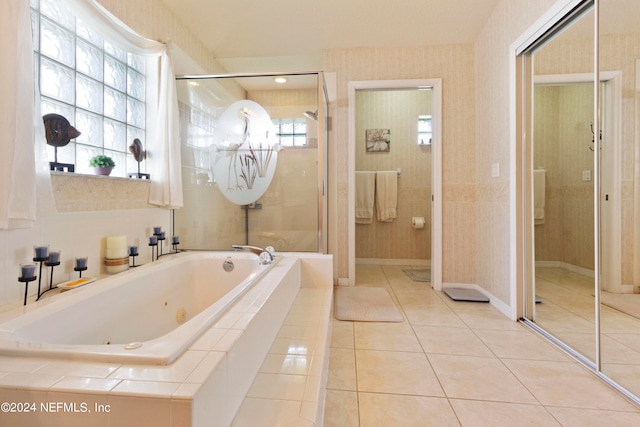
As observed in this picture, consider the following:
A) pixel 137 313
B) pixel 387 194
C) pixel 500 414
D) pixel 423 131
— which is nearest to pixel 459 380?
pixel 500 414

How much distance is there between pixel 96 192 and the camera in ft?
4.99

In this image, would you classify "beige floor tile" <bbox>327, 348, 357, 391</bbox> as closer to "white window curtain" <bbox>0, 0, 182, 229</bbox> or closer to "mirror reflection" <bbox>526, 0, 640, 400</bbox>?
"mirror reflection" <bbox>526, 0, 640, 400</bbox>

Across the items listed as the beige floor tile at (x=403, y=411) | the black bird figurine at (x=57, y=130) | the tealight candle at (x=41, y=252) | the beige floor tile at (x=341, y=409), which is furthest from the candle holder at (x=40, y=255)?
the beige floor tile at (x=403, y=411)

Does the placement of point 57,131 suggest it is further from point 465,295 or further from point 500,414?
point 465,295

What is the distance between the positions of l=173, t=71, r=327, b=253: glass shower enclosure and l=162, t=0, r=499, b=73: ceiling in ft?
1.57

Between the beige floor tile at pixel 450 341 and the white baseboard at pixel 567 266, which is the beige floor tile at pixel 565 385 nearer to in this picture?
the beige floor tile at pixel 450 341

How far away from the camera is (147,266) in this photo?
161cm

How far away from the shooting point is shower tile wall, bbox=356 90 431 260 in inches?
156

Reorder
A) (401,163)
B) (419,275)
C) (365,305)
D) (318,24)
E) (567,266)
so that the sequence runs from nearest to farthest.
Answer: (567,266) → (365,305) → (318,24) → (419,275) → (401,163)

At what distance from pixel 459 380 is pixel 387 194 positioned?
2.79 metres

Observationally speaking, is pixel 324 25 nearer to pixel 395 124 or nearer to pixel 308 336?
pixel 395 124

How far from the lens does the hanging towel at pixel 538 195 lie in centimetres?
186

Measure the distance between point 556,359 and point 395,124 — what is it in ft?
10.5

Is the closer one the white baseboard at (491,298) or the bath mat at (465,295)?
the white baseboard at (491,298)
